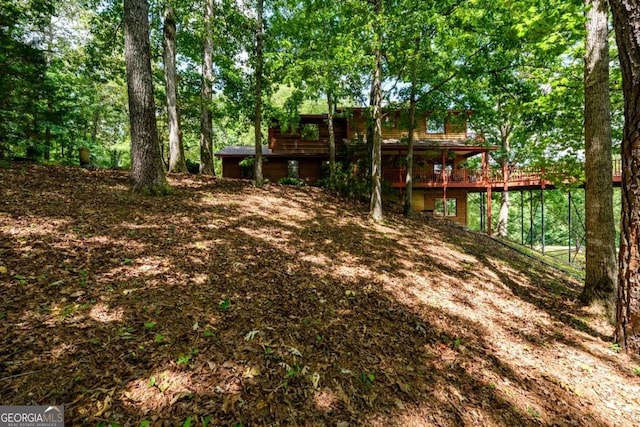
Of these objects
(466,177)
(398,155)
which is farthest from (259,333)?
(466,177)

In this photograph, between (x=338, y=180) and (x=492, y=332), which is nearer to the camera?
(x=492, y=332)

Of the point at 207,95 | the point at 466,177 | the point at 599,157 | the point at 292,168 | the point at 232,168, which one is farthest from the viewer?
the point at 232,168

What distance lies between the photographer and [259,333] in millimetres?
3059

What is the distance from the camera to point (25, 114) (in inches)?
363

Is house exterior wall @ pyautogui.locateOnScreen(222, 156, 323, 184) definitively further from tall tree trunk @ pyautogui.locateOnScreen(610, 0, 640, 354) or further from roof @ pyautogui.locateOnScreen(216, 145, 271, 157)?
tall tree trunk @ pyautogui.locateOnScreen(610, 0, 640, 354)

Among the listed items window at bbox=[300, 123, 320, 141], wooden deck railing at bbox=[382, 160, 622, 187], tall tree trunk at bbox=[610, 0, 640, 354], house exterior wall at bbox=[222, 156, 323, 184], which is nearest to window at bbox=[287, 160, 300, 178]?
house exterior wall at bbox=[222, 156, 323, 184]

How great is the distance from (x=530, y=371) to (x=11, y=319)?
18.3 feet

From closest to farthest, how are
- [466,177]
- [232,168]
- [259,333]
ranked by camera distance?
[259,333] → [466,177] → [232,168]

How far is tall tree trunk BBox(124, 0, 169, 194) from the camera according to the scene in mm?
6227

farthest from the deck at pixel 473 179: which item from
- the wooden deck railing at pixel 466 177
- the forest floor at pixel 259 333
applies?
the forest floor at pixel 259 333

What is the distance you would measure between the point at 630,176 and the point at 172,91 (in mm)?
13250

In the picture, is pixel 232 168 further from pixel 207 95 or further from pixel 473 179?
pixel 473 179

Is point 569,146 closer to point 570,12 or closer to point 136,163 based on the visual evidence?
point 570,12

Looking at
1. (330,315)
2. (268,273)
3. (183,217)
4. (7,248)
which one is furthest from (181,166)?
(330,315)
